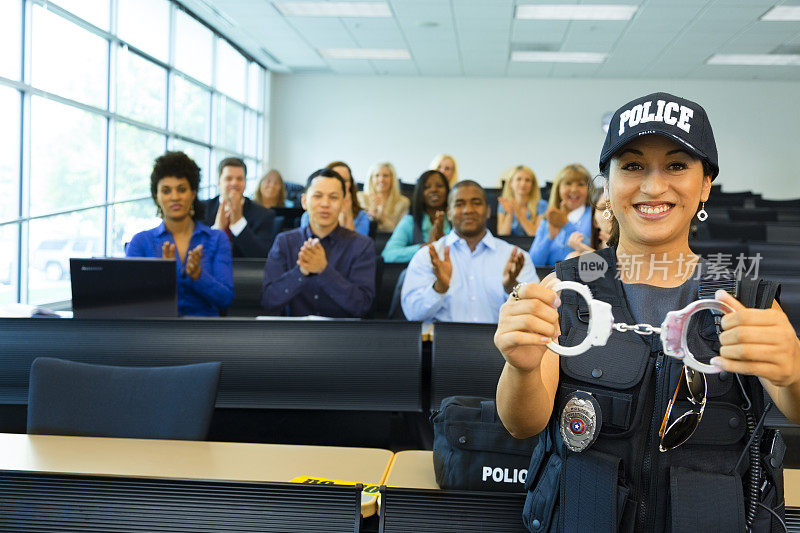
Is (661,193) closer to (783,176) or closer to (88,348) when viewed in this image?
(88,348)

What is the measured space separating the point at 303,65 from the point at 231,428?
455 inches

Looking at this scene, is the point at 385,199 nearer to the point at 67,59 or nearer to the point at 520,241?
the point at 520,241

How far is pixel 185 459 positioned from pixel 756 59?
41.7ft

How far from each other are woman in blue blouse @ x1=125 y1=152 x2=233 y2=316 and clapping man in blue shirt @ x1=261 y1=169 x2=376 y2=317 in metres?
0.23

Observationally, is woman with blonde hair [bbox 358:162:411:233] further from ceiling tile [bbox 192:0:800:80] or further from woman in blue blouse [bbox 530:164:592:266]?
ceiling tile [bbox 192:0:800:80]

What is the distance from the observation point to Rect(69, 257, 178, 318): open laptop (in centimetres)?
275

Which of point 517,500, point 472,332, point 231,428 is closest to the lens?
point 517,500

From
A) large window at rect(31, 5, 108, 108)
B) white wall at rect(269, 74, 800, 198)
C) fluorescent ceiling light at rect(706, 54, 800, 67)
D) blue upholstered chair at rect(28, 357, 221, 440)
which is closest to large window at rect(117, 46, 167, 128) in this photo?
large window at rect(31, 5, 108, 108)

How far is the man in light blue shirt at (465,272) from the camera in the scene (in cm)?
325

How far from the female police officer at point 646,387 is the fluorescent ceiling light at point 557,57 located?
36.7 feet

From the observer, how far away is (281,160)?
14688 mm

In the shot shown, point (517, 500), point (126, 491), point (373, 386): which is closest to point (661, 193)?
point (517, 500)

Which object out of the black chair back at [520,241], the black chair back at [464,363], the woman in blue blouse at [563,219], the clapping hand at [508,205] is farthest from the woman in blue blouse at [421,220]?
the black chair back at [464,363]

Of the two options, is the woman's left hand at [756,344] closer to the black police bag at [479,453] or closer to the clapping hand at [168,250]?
the black police bag at [479,453]
